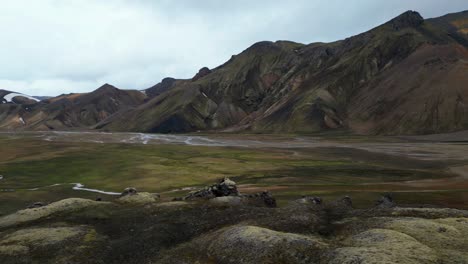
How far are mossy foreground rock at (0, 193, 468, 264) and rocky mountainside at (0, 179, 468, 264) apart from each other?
72mm

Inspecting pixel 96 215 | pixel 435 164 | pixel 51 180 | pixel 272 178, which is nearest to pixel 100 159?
pixel 51 180

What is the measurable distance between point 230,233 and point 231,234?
308mm

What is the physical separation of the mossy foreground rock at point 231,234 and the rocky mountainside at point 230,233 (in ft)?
0.24

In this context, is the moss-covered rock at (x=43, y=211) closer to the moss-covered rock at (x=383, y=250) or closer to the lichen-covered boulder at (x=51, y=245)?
the lichen-covered boulder at (x=51, y=245)

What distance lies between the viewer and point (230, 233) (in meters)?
31.5

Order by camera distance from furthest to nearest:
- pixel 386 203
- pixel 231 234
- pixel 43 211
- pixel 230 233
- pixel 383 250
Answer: pixel 386 203
pixel 43 211
pixel 230 233
pixel 231 234
pixel 383 250

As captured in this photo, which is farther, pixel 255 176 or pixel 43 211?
pixel 255 176

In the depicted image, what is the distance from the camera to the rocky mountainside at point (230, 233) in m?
26.4

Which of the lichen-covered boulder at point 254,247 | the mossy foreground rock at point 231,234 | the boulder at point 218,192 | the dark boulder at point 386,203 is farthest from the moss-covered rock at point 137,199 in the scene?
the dark boulder at point 386,203

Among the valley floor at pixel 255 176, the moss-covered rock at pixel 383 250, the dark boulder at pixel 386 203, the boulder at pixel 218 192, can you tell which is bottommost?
the valley floor at pixel 255 176

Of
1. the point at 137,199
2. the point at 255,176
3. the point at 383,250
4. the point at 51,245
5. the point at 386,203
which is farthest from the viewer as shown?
the point at 255,176

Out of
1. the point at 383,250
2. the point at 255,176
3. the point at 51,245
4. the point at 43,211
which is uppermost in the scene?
the point at 383,250

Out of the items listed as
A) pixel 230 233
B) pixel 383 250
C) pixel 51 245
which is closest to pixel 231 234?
pixel 230 233

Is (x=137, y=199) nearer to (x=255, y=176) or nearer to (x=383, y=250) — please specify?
(x=383, y=250)
